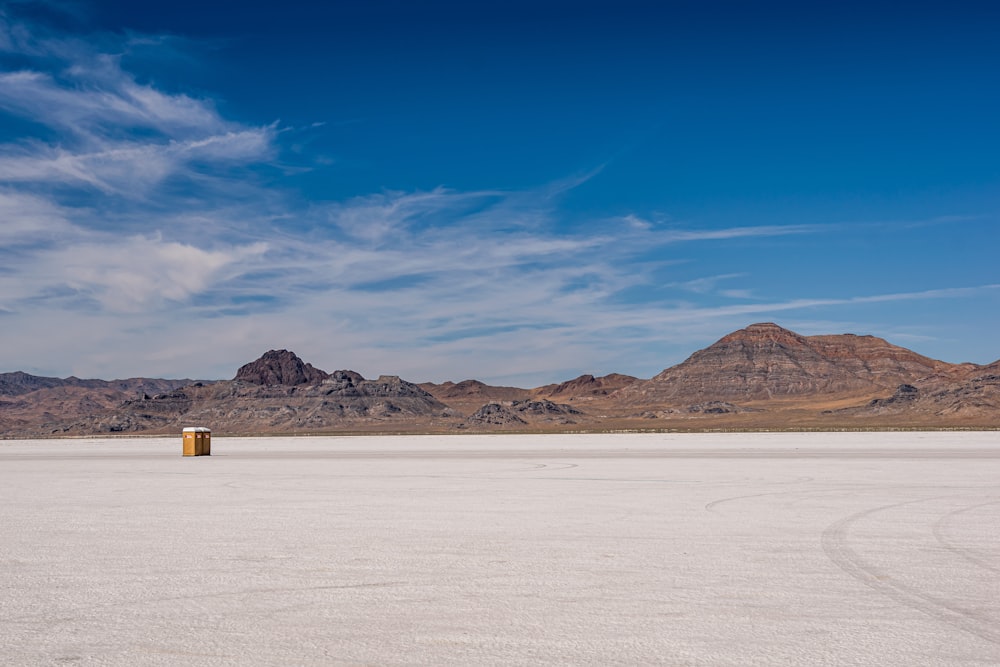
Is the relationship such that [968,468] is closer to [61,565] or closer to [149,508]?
[149,508]

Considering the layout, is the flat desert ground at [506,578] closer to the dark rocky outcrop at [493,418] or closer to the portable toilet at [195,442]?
the portable toilet at [195,442]

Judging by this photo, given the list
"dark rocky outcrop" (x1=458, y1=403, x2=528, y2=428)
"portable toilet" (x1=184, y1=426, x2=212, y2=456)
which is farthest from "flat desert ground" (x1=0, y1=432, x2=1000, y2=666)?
"dark rocky outcrop" (x1=458, y1=403, x2=528, y2=428)

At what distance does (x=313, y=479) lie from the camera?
83.9 ft

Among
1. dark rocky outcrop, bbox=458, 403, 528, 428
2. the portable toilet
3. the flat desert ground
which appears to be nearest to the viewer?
the flat desert ground

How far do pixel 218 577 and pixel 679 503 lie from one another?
1010cm

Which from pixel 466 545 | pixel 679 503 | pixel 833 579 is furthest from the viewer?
pixel 679 503

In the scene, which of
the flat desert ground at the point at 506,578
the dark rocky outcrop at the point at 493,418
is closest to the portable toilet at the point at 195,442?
the flat desert ground at the point at 506,578

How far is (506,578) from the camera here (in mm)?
9602

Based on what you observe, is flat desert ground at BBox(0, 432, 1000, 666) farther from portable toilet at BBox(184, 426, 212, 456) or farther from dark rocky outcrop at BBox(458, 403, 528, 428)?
dark rocky outcrop at BBox(458, 403, 528, 428)

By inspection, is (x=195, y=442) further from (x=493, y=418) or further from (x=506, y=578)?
(x=493, y=418)

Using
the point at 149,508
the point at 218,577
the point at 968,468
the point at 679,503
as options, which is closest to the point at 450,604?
the point at 218,577

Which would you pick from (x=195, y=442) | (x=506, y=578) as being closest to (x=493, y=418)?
(x=195, y=442)

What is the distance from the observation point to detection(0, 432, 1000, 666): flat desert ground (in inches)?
270

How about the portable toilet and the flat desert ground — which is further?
the portable toilet
